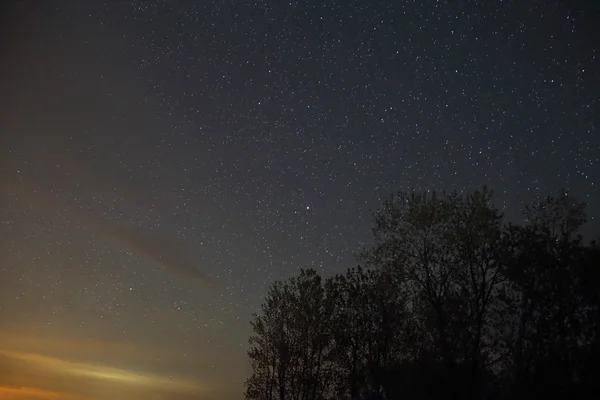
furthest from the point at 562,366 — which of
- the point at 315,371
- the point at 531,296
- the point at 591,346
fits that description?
the point at 315,371

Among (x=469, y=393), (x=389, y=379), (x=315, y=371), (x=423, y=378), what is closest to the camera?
(x=469, y=393)

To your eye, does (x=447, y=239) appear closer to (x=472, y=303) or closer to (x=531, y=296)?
(x=472, y=303)

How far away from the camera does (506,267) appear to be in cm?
2947

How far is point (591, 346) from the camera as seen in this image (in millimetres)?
29922

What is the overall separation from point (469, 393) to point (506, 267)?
284 inches

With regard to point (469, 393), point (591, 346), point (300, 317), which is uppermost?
point (300, 317)

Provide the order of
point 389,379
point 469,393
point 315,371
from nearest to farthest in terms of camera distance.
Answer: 1. point 469,393
2. point 389,379
3. point 315,371

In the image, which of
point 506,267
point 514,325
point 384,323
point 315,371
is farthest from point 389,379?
point 506,267

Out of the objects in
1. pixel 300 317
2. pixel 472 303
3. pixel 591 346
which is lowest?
pixel 591 346

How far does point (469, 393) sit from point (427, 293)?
19.0 ft

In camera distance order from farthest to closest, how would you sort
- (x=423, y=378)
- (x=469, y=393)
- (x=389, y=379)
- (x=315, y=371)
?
1. (x=315, y=371)
2. (x=389, y=379)
3. (x=423, y=378)
4. (x=469, y=393)

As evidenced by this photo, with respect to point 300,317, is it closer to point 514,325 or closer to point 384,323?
point 384,323

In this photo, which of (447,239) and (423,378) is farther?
(423,378)

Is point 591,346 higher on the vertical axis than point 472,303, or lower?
lower
